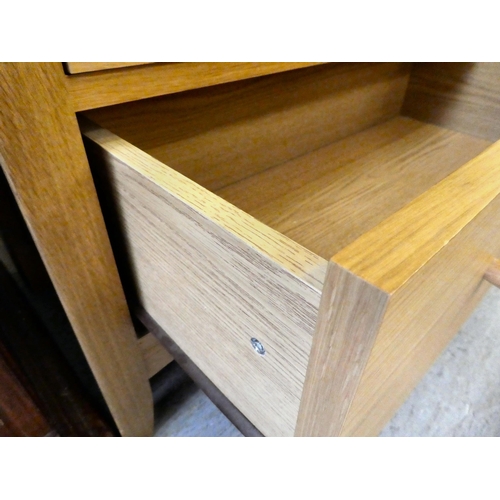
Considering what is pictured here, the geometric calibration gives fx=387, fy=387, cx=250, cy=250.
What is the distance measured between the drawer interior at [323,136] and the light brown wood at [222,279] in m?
0.11

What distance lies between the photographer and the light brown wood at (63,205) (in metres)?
0.27

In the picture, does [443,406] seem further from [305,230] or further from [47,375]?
[47,375]

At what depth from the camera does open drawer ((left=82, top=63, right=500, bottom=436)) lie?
0.62 feet

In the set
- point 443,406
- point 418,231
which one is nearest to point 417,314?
point 418,231

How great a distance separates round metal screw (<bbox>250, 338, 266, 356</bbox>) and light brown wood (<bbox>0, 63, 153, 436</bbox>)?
0.61ft

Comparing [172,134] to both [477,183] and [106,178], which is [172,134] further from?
[477,183]

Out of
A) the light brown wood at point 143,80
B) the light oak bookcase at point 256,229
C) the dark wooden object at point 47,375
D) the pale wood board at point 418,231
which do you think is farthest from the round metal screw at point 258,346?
the dark wooden object at point 47,375

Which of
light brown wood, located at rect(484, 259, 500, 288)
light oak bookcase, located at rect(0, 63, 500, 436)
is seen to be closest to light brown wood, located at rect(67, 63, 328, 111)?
light oak bookcase, located at rect(0, 63, 500, 436)

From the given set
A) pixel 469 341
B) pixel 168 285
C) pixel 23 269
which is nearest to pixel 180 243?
pixel 168 285

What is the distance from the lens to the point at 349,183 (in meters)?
0.53

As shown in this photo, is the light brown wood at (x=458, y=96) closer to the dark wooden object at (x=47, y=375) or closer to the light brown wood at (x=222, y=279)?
the light brown wood at (x=222, y=279)

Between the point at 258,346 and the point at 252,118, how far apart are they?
1.07 feet

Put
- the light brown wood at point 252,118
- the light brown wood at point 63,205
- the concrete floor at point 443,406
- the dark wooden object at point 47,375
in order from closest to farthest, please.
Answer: the light brown wood at point 63,205 < the light brown wood at point 252,118 < the dark wooden object at point 47,375 < the concrete floor at point 443,406

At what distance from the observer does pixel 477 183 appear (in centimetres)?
23
